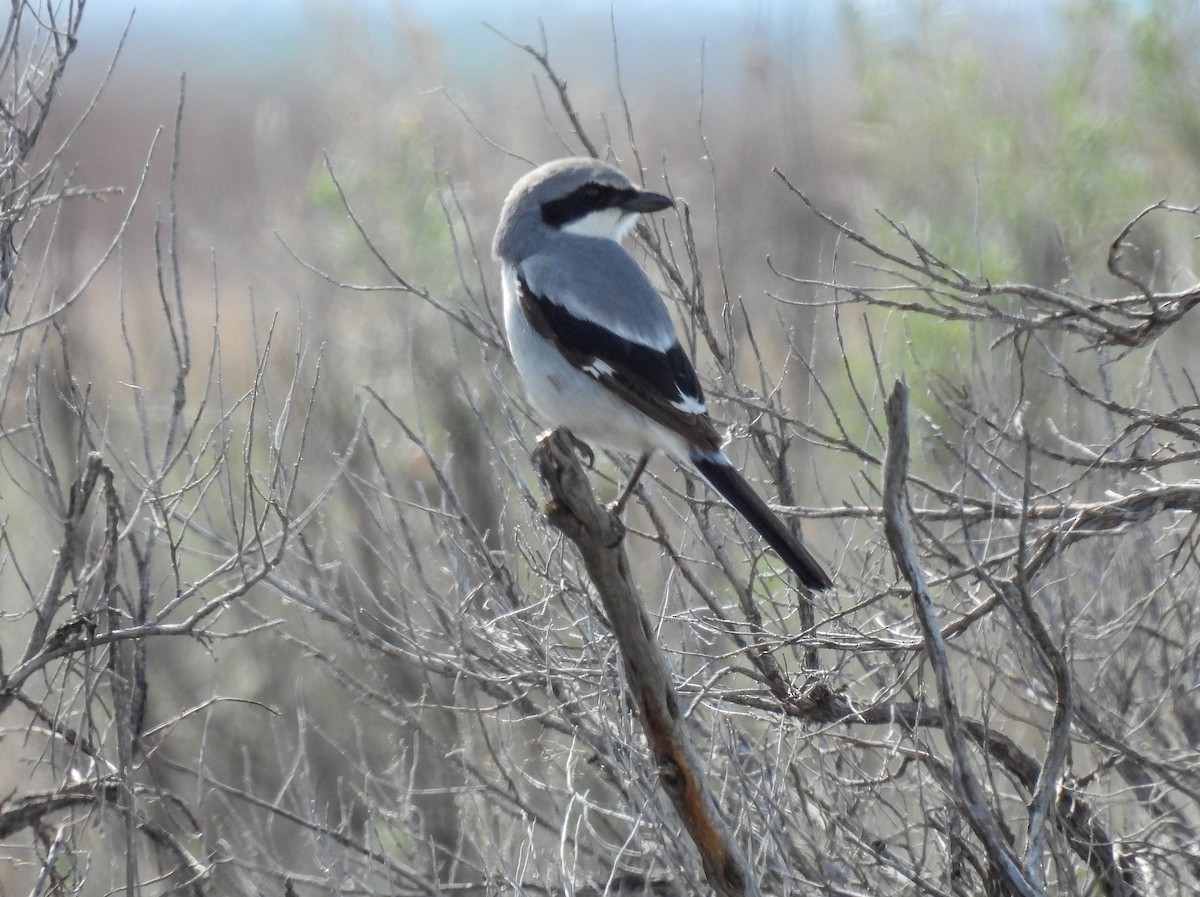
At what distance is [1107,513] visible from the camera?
3.50 metres

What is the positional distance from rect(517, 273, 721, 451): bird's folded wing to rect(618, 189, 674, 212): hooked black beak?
0.46 meters

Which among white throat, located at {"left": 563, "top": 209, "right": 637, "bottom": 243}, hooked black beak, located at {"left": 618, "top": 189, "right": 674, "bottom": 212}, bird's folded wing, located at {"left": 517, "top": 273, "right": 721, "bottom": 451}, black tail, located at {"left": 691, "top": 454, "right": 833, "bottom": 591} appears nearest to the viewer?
black tail, located at {"left": 691, "top": 454, "right": 833, "bottom": 591}

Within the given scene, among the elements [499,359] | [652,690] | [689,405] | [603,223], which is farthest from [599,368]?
[499,359]

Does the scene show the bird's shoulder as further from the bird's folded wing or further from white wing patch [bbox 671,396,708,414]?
white wing patch [bbox 671,396,708,414]

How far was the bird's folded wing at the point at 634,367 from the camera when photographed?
402cm

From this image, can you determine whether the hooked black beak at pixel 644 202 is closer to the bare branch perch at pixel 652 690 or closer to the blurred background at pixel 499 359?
the blurred background at pixel 499 359

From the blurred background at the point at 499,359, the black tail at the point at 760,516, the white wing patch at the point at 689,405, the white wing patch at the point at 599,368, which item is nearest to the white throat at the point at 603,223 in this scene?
the blurred background at the point at 499,359

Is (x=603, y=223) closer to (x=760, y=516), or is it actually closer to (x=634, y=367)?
(x=634, y=367)

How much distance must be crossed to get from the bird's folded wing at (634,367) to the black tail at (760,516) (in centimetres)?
7

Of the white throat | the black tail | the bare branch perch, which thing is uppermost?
the white throat

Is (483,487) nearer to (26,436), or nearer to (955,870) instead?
(26,436)

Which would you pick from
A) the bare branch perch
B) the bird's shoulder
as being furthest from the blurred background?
the bare branch perch

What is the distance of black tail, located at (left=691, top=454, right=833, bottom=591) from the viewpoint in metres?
3.71

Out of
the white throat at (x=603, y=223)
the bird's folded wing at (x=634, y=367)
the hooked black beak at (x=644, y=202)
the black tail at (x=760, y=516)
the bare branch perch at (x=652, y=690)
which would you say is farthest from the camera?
the white throat at (x=603, y=223)
